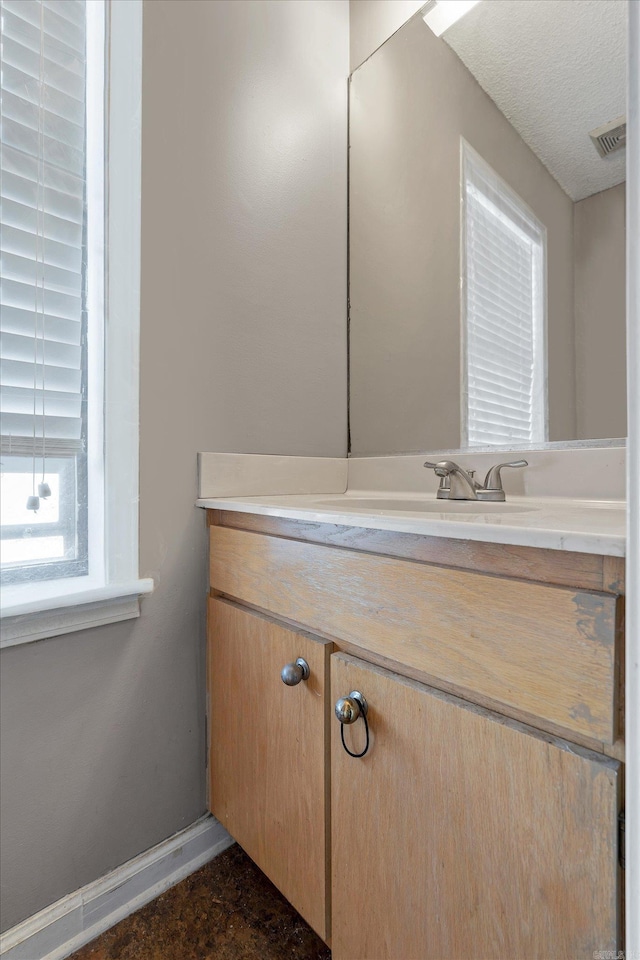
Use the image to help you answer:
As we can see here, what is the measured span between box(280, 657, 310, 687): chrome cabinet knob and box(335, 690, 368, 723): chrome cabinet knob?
88mm

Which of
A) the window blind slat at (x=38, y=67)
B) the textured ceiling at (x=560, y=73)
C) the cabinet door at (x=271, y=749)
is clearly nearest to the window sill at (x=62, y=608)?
the cabinet door at (x=271, y=749)

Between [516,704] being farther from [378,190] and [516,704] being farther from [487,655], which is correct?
[378,190]

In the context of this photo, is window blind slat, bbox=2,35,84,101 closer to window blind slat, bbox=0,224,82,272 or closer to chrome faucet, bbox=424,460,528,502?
window blind slat, bbox=0,224,82,272

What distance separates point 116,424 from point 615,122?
3.51ft

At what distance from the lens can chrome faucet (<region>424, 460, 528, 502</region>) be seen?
0.97 metres

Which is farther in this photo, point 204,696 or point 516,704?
point 204,696

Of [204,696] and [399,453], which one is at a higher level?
[399,453]

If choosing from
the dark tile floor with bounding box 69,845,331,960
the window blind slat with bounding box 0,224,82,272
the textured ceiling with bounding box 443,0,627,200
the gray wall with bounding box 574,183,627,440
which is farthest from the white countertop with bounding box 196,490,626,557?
the dark tile floor with bounding box 69,845,331,960

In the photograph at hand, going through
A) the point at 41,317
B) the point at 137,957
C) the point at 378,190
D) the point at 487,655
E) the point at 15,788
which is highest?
the point at 378,190

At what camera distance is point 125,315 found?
2.91ft

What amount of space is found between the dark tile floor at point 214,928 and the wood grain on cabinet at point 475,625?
1.87ft

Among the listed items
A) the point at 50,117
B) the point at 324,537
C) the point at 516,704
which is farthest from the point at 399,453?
the point at 50,117

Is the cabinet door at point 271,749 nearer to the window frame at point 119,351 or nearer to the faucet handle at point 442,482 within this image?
the window frame at point 119,351

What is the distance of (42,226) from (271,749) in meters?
0.98
